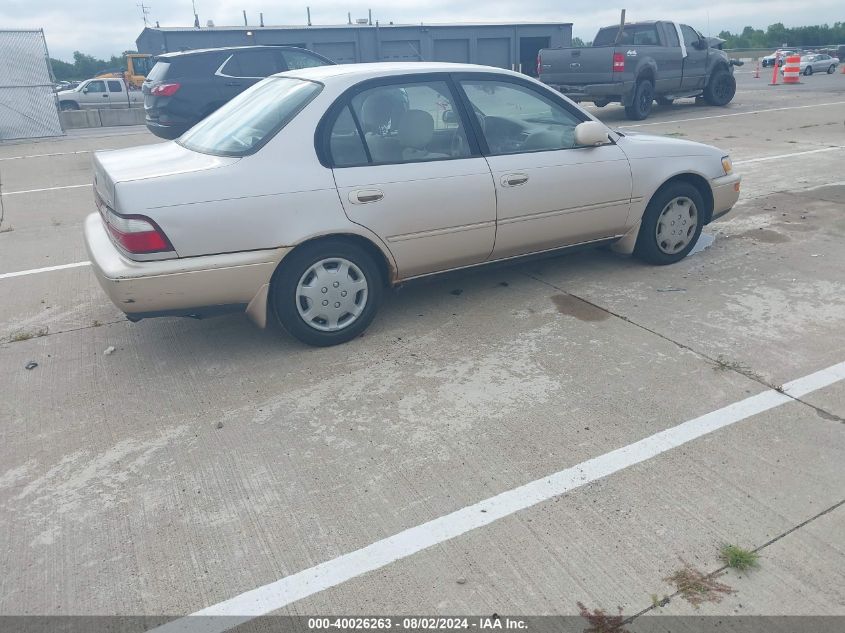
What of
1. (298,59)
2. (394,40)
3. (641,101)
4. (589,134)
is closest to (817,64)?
(394,40)

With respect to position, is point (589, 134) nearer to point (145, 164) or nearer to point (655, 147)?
point (655, 147)

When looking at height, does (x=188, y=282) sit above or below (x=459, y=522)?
above

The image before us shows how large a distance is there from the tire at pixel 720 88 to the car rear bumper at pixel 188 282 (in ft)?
51.8

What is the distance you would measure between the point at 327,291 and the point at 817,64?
35.9m

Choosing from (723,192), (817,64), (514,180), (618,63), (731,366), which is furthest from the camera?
(817,64)

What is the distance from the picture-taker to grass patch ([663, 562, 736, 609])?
2.41 m

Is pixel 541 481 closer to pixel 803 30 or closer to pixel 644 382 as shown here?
pixel 644 382

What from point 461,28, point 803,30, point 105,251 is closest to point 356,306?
point 105,251

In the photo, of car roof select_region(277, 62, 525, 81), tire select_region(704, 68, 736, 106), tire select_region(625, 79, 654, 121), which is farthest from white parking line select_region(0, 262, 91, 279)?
tire select_region(704, 68, 736, 106)

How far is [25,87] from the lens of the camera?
17.1 metres

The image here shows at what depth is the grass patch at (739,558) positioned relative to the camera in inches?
99.7

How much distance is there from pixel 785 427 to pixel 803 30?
7457 cm

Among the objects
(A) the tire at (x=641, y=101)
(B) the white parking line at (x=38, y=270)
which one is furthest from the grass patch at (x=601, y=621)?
(A) the tire at (x=641, y=101)

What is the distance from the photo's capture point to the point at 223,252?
3.85m
